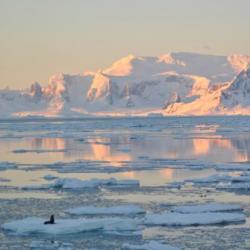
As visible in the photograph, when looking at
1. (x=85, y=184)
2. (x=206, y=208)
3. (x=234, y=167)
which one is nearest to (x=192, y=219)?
(x=206, y=208)

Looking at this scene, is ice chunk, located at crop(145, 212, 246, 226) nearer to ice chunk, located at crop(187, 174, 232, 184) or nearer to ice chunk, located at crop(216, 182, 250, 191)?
ice chunk, located at crop(216, 182, 250, 191)

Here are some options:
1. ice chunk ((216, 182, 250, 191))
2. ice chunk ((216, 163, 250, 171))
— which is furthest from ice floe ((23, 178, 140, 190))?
ice chunk ((216, 163, 250, 171))

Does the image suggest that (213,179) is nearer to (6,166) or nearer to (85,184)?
(85,184)

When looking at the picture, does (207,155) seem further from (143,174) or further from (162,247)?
(162,247)

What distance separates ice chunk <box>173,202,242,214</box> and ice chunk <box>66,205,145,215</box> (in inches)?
30.0

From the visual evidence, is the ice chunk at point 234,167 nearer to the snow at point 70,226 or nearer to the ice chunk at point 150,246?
the snow at point 70,226

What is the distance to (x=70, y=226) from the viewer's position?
1269cm

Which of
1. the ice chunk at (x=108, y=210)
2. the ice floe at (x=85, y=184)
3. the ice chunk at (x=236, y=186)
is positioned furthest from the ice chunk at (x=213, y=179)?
the ice chunk at (x=108, y=210)

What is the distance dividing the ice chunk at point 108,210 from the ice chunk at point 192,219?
1.93ft

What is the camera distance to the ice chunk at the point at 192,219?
1334cm

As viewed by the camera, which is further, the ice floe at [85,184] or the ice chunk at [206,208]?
the ice floe at [85,184]

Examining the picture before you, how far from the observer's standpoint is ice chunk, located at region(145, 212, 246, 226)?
1334cm

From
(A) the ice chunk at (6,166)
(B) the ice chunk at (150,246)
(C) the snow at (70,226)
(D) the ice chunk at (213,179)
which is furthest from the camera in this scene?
(A) the ice chunk at (6,166)

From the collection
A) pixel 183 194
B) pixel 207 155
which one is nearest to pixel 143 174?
pixel 183 194
